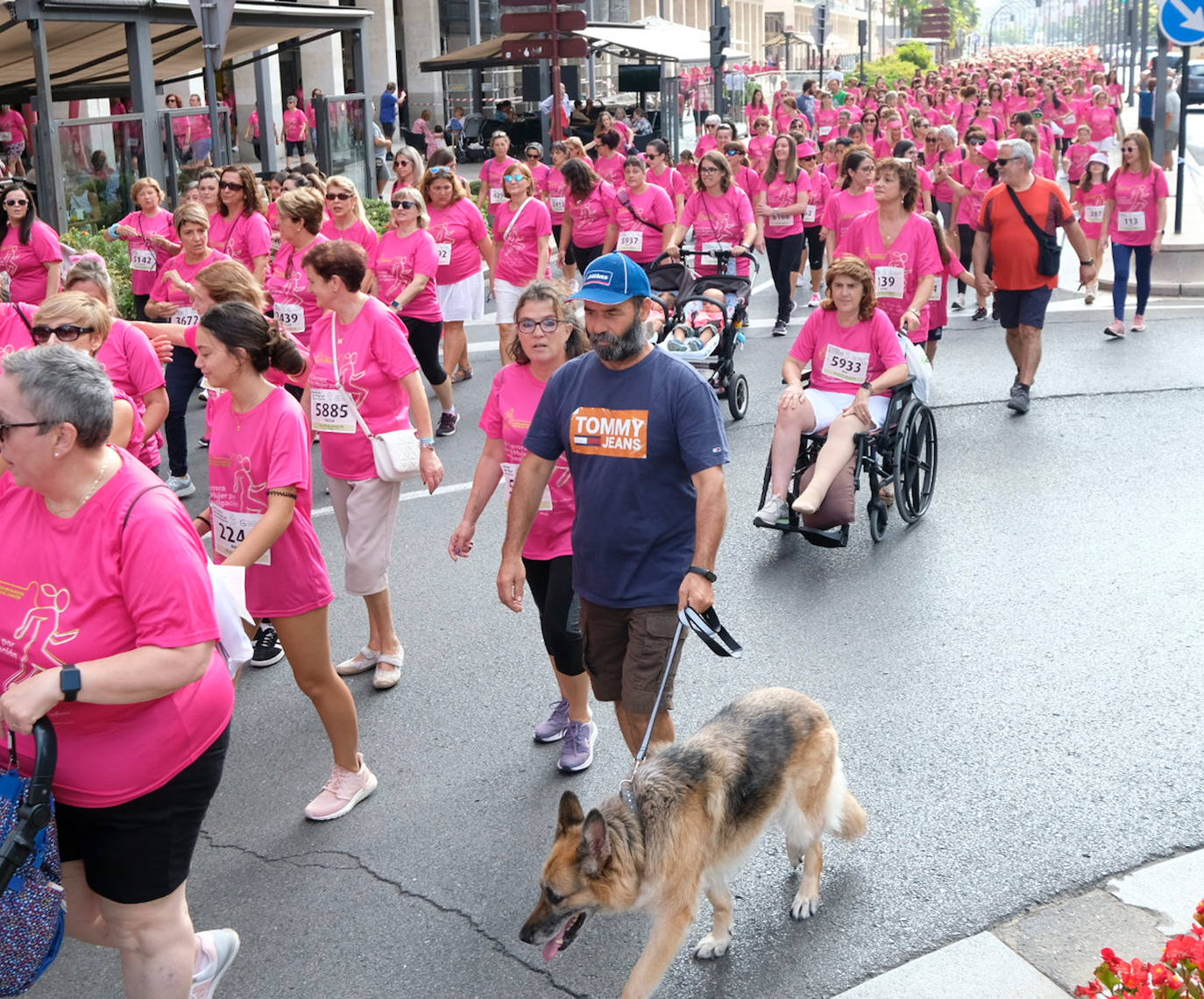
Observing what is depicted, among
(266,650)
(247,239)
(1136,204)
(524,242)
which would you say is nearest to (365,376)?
(266,650)

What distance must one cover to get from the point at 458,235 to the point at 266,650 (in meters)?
5.68

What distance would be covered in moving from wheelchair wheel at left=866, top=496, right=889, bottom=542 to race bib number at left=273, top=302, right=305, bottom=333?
382cm

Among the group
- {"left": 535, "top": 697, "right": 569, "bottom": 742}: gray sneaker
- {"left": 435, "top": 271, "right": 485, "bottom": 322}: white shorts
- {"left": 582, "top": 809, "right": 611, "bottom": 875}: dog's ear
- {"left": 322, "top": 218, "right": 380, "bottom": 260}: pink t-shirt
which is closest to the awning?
{"left": 435, "top": 271, "right": 485, "bottom": 322}: white shorts

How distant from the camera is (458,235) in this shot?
11320 mm

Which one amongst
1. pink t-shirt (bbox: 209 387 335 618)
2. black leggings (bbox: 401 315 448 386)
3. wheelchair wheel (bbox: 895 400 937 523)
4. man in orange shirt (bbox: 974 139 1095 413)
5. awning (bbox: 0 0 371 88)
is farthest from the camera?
awning (bbox: 0 0 371 88)

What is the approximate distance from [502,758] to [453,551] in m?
0.87

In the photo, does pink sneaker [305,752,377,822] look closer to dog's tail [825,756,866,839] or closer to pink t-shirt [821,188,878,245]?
dog's tail [825,756,866,839]

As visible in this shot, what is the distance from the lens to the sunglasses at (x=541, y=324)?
5.09 metres

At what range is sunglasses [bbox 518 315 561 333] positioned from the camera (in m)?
5.09

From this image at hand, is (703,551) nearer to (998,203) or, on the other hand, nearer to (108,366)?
(108,366)

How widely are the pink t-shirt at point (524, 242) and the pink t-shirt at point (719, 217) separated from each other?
1539 mm

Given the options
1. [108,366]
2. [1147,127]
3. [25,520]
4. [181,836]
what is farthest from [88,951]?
[1147,127]

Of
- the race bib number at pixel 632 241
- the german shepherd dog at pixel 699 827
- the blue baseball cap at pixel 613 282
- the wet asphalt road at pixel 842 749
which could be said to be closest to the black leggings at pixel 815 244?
the race bib number at pixel 632 241

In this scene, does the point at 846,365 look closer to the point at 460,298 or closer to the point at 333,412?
the point at 333,412
